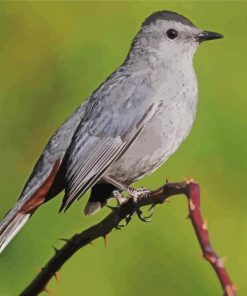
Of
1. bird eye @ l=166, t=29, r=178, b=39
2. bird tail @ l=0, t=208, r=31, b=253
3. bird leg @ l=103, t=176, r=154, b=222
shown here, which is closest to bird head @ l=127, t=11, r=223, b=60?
bird eye @ l=166, t=29, r=178, b=39

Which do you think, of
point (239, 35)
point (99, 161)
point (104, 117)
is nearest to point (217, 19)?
point (239, 35)

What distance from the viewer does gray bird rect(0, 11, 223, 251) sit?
2.47 meters

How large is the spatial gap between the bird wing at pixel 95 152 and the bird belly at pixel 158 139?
0.10ft

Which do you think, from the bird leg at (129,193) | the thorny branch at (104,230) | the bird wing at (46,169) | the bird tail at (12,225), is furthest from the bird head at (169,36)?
the thorny branch at (104,230)

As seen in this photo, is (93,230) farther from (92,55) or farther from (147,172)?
(92,55)

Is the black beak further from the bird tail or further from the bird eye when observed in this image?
the bird tail

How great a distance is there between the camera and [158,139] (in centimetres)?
251

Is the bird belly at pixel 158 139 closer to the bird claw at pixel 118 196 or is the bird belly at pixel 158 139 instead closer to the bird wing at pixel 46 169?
the bird claw at pixel 118 196

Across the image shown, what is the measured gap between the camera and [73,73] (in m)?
3.12

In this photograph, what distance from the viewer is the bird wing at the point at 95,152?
2420 mm

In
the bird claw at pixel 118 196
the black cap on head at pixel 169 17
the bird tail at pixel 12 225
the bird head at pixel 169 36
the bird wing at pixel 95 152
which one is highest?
the black cap on head at pixel 169 17

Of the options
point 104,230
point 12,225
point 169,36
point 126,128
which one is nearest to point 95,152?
point 126,128

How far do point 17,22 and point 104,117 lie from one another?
1.01 m

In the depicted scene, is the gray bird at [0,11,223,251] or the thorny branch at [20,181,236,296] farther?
the gray bird at [0,11,223,251]
